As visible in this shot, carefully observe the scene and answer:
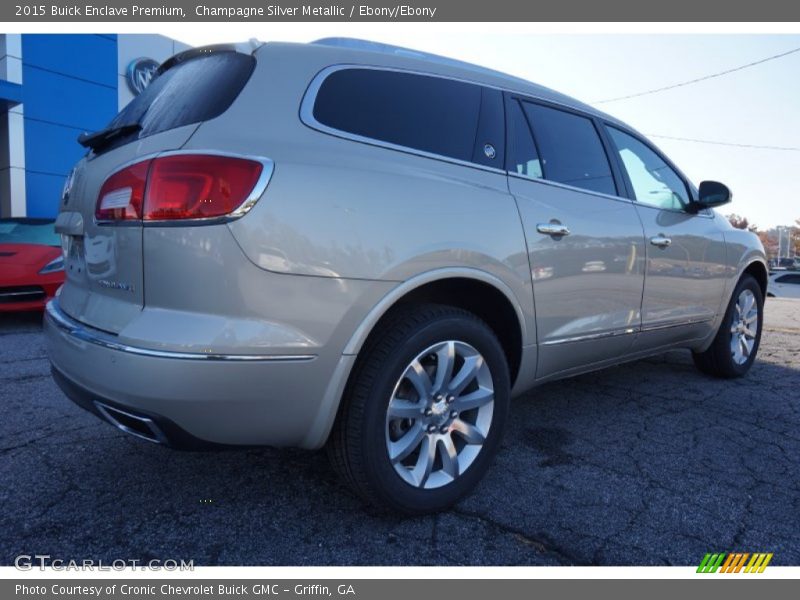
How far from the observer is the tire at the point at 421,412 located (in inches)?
76.2

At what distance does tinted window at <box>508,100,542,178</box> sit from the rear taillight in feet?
4.16

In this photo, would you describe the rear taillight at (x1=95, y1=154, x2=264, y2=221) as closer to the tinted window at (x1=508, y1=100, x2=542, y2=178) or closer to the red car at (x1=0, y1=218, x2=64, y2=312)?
the tinted window at (x1=508, y1=100, x2=542, y2=178)

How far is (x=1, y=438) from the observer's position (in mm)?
2770

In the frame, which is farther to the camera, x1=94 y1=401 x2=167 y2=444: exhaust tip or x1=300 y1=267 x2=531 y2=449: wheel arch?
x1=300 y1=267 x2=531 y2=449: wheel arch

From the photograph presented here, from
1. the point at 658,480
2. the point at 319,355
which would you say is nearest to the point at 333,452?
the point at 319,355

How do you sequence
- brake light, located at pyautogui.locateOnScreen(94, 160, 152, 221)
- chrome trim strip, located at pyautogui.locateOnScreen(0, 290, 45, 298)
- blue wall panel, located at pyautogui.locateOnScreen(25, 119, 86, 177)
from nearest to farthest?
1. brake light, located at pyautogui.locateOnScreen(94, 160, 152, 221)
2. chrome trim strip, located at pyautogui.locateOnScreen(0, 290, 45, 298)
3. blue wall panel, located at pyautogui.locateOnScreen(25, 119, 86, 177)

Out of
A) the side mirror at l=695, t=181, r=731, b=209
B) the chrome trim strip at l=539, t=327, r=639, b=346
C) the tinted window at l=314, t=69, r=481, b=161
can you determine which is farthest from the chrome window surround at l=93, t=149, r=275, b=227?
the side mirror at l=695, t=181, r=731, b=209

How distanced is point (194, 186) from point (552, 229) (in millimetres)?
1523

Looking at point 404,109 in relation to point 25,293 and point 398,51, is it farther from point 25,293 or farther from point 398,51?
point 25,293

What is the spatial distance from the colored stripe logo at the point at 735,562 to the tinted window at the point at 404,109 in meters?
1.69

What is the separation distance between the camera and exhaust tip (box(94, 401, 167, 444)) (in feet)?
5.65

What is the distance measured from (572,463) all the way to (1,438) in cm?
274

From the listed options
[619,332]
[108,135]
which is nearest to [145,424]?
[108,135]

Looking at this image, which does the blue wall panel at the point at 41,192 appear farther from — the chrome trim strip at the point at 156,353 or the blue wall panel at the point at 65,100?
the chrome trim strip at the point at 156,353
